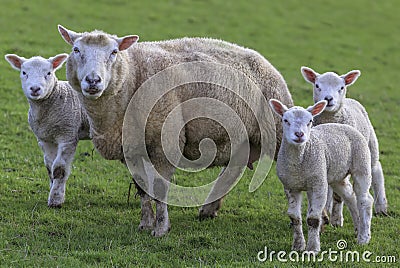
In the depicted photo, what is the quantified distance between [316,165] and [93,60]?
8.22 ft

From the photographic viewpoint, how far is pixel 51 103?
840 centimetres

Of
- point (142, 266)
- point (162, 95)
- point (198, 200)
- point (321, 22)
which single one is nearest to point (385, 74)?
point (321, 22)

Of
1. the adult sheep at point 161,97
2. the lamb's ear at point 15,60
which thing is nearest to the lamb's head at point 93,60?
the adult sheep at point 161,97

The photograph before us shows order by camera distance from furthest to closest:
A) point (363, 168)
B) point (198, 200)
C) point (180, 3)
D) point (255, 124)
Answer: point (180, 3) → point (198, 200) → point (255, 124) → point (363, 168)

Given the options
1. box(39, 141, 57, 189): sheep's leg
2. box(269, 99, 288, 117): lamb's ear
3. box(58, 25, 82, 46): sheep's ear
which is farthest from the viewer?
box(39, 141, 57, 189): sheep's leg

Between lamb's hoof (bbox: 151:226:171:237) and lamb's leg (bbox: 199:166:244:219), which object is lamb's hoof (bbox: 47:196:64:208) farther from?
lamb's leg (bbox: 199:166:244:219)

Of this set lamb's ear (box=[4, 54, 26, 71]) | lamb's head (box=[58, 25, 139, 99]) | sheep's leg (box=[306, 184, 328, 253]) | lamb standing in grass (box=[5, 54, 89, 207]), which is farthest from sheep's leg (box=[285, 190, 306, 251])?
lamb's ear (box=[4, 54, 26, 71])

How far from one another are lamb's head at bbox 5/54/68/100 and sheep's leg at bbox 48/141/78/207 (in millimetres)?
701

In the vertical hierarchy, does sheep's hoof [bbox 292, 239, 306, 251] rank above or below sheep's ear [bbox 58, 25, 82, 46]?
below

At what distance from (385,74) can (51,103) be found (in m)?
13.3

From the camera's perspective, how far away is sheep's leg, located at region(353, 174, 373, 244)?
706 cm

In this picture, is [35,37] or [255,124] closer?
[255,124]

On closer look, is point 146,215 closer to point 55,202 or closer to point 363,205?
point 55,202

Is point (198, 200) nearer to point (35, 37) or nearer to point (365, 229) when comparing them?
point (365, 229)
